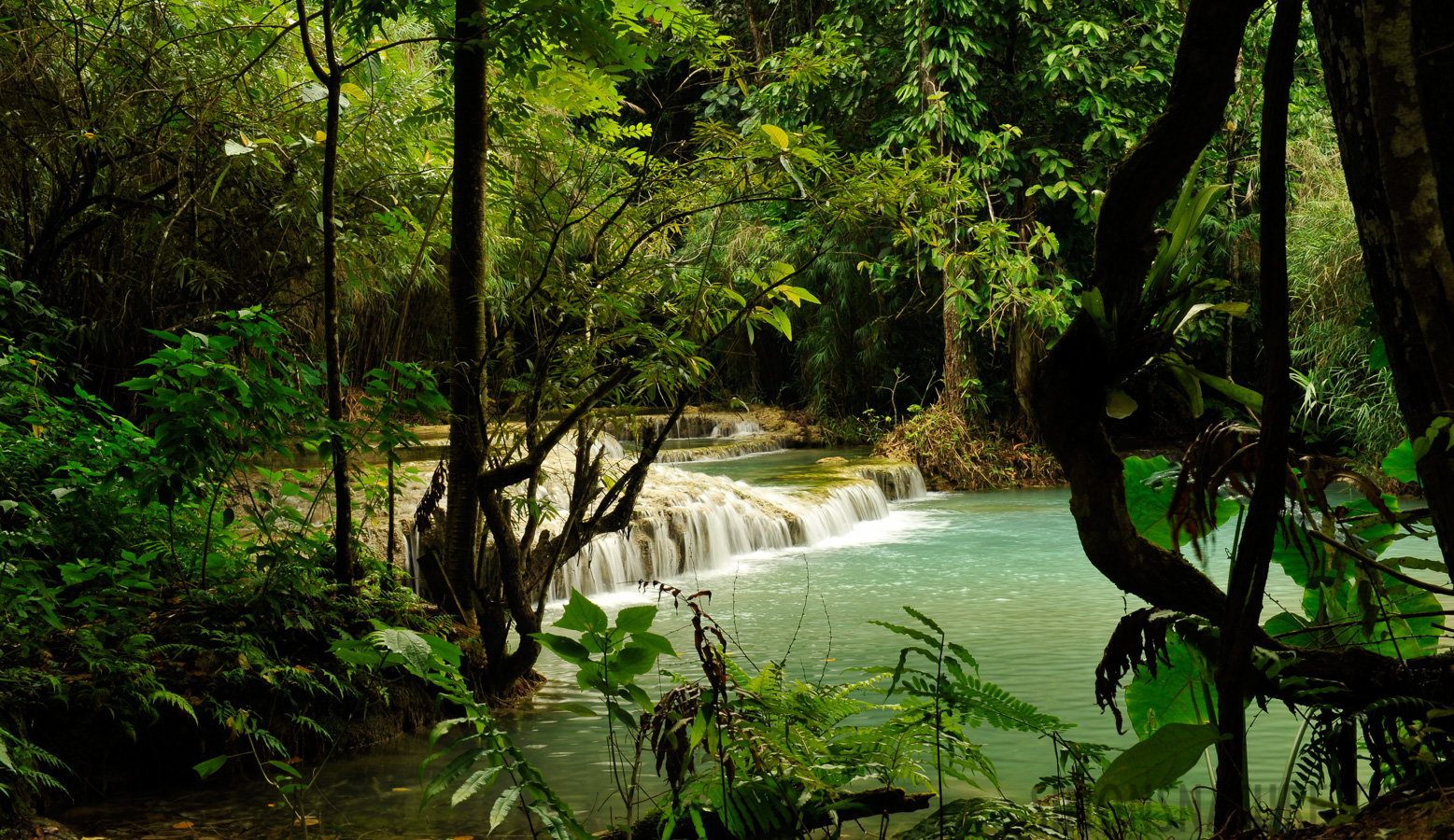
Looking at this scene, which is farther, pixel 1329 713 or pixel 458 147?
pixel 458 147

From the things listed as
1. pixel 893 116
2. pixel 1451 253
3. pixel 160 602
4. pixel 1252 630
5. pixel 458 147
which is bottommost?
pixel 160 602

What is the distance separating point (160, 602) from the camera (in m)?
3.96

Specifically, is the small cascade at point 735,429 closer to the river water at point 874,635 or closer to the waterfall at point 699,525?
the river water at point 874,635

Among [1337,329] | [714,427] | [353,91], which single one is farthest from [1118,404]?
[714,427]

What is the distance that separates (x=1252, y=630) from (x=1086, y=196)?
43.2 feet

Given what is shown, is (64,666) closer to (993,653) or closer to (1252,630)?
(1252,630)

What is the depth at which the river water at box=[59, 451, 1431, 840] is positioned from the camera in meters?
3.52

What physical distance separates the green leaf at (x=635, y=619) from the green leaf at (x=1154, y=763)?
34.0 inches

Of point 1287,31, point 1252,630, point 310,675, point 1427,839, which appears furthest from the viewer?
point 310,675

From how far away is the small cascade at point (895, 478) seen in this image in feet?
43.1

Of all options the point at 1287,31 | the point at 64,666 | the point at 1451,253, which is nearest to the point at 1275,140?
the point at 1287,31

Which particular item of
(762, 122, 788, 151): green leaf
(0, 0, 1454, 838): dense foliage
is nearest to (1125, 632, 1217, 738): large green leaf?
(0, 0, 1454, 838): dense foliage

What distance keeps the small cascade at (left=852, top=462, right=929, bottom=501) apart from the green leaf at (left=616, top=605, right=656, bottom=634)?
441 inches

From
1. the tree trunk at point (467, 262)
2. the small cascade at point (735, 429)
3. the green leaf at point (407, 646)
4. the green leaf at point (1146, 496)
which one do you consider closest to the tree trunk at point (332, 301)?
the tree trunk at point (467, 262)
